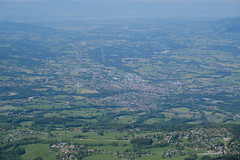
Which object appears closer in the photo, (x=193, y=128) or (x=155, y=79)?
(x=193, y=128)

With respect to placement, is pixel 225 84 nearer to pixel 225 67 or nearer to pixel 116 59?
pixel 225 67

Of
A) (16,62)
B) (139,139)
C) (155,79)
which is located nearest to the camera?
(139,139)

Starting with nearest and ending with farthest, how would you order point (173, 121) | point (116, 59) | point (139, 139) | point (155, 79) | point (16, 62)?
point (139, 139)
point (173, 121)
point (155, 79)
point (16, 62)
point (116, 59)

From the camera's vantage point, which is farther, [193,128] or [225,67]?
[225,67]

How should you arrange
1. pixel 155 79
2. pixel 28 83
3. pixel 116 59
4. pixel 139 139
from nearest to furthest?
pixel 139 139, pixel 28 83, pixel 155 79, pixel 116 59

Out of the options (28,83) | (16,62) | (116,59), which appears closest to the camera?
(28,83)

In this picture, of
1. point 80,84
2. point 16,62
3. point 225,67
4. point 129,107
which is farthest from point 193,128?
point 16,62

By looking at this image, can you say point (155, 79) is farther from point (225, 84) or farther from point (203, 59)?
point (203, 59)

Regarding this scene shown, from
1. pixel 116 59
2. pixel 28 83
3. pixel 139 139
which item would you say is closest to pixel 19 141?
pixel 139 139
